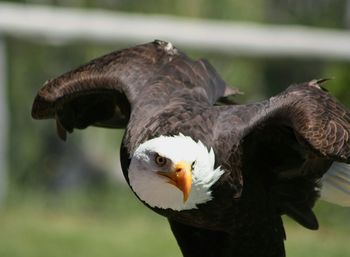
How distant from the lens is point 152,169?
7961 millimetres

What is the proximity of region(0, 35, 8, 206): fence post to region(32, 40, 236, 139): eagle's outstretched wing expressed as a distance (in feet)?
13.5

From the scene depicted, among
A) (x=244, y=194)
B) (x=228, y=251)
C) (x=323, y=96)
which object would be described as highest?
(x=323, y=96)

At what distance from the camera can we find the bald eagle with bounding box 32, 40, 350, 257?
8078 mm

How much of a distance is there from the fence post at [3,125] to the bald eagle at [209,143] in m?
4.16

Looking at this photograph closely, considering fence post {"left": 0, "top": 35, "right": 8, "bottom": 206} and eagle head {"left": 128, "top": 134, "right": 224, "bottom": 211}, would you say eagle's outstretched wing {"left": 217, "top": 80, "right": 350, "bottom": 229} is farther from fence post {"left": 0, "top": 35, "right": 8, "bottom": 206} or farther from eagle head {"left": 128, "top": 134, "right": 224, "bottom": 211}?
fence post {"left": 0, "top": 35, "right": 8, "bottom": 206}

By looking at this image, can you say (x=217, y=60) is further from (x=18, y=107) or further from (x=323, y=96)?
(x=323, y=96)

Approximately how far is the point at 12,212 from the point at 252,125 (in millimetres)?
5489

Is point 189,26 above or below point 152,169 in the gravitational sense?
below

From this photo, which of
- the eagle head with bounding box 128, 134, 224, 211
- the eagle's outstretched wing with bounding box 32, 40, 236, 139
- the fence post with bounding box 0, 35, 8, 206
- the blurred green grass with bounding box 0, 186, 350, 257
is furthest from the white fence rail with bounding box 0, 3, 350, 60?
the eagle head with bounding box 128, 134, 224, 211

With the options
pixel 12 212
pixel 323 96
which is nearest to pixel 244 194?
pixel 323 96

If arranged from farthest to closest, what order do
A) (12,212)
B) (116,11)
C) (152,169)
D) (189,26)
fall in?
1. (116,11)
2. (189,26)
3. (12,212)
4. (152,169)

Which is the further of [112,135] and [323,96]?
[112,135]

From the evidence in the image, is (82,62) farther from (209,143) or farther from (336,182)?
(209,143)

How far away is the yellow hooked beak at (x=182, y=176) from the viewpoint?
7.85 m
